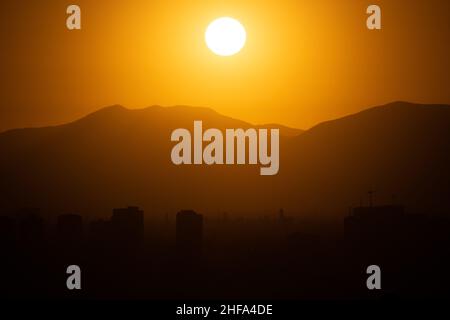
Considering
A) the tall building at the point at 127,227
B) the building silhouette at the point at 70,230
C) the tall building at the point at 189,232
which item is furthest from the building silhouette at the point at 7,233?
the tall building at the point at 189,232

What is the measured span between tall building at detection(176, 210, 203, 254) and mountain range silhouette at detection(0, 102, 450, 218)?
0.80 ft

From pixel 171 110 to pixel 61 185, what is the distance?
1.98m

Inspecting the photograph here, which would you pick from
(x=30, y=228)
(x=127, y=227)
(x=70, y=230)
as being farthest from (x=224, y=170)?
(x=30, y=228)

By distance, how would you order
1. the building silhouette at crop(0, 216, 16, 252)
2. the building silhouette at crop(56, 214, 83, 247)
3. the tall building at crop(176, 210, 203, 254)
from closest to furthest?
the building silhouette at crop(0, 216, 16, 252) → the tall building at crop(176, 210, 203, 254) → the building silhouette at crop(56, 214, 83, 247)

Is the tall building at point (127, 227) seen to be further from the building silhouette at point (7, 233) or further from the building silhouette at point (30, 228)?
the building silhouette at point (7, 233)

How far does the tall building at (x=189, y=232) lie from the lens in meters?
8.77

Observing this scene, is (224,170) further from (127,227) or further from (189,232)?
(127,227)

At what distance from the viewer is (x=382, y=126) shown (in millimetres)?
8875

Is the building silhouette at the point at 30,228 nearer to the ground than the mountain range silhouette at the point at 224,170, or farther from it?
nearer to the ground

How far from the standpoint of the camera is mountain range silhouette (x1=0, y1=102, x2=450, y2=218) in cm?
820

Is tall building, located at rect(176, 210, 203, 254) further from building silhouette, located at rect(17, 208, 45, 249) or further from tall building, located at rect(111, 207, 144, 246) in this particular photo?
building silhouette, located at rect(17, 208, 45, 249)

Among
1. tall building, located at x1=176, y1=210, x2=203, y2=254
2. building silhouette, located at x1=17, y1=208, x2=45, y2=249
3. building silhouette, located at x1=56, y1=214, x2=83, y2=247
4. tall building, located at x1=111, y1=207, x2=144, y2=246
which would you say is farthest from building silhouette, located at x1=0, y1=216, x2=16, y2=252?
tall building, located at x1=176, y1=210, x2=203, y2=254

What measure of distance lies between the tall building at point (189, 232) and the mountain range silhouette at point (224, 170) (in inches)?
9.6

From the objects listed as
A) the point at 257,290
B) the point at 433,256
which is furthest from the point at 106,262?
the point at 433,256
